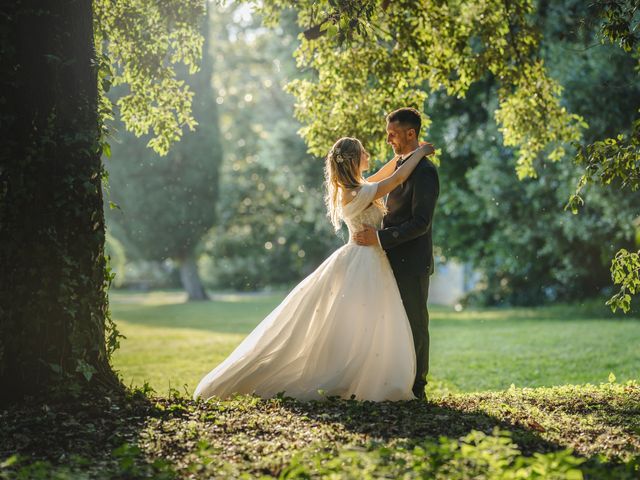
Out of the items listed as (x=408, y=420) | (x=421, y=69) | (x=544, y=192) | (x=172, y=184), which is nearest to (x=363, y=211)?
(x=408, y=420)

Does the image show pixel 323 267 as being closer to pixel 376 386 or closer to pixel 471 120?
pixel 376 386

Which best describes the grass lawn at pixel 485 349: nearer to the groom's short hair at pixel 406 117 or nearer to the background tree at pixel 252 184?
the groom's short hair at pixel 406 117

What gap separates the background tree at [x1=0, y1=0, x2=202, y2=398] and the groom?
2449mm

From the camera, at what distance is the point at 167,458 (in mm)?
5031

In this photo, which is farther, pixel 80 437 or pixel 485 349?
pixel 485 349

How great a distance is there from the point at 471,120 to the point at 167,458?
18330 mm

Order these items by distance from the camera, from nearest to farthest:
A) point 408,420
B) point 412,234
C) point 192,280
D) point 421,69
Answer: point 408,420
point 412,234
point 421,69
point 192,280

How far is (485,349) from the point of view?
14992mm

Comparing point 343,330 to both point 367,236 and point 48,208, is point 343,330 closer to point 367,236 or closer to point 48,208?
point 367,236

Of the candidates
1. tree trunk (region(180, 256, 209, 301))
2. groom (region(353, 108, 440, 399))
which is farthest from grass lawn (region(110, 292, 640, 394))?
tree trunk (region(180, 256, 209, 301))

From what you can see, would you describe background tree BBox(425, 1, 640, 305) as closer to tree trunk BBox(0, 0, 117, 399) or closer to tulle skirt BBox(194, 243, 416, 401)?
tulle skirt BBox(194, 243, 416, 401)

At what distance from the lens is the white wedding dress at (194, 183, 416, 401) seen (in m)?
6.88

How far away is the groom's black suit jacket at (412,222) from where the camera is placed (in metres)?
6.89

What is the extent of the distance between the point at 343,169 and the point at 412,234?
878 millimetres
